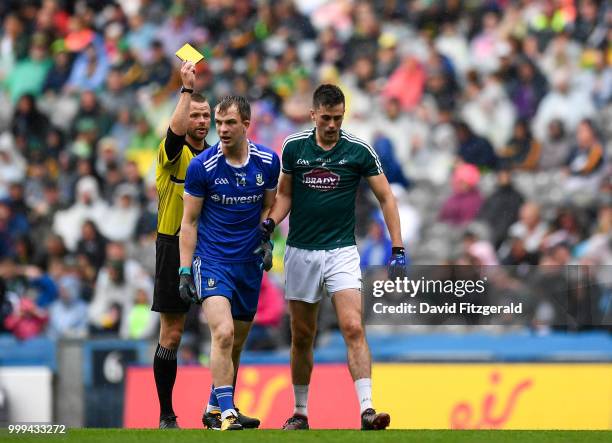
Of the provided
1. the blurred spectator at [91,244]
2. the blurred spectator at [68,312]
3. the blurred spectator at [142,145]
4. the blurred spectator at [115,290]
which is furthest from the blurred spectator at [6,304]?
the blurred spectator at [142,145]

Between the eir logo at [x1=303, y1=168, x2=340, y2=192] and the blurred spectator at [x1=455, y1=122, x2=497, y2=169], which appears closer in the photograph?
the eir logo at [x1=303, y1=168, x2=340, y2=192]

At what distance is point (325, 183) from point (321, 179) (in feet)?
0.12

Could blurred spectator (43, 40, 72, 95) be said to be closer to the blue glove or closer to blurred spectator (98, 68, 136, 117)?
blurred spectator (98, 68, 136, 117)

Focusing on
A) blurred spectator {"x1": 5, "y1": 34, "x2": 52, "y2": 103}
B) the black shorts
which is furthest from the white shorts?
blurred spectator {"x1": 5, "y1": 34, "x2": 52, "y2": 103}

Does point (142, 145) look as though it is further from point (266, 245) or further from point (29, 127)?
point (266, 245)

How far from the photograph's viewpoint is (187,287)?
8.30m

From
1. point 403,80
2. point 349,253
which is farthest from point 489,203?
point 349,253

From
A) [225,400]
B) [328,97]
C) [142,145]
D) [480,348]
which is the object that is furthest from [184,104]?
[142,145]

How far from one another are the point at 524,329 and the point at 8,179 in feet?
27.8

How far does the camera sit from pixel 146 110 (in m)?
17.4

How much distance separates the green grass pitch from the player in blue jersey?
38 cm

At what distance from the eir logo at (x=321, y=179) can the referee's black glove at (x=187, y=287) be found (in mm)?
957

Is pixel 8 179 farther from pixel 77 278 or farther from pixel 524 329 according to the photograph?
pixel 524 329

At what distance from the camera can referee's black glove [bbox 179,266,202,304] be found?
27.1 feet
